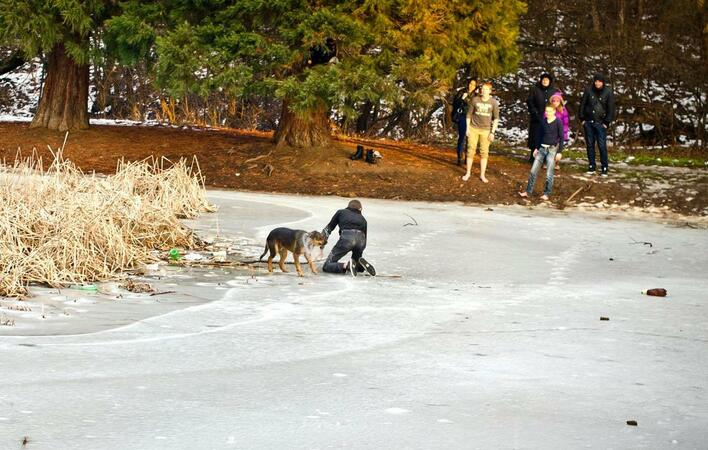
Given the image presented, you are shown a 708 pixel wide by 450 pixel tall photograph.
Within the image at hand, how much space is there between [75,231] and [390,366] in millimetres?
4677

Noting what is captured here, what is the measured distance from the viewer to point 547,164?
2127 cm

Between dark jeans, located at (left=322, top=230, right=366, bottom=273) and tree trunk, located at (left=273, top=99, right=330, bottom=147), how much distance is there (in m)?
12.6

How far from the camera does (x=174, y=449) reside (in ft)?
21.1

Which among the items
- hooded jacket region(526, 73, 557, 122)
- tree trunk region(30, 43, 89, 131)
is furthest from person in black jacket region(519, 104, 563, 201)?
tree trunk region(30, 43, 89, 131)

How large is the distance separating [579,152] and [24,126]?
13.0m

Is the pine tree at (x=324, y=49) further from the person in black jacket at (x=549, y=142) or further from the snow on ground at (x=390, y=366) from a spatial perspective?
the snow on ground at (x=390, y=366)

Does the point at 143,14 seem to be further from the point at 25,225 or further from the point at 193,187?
the point at 25,225

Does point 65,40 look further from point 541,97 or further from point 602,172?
point 602,172

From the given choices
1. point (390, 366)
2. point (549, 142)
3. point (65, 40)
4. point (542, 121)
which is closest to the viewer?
point (390, 366)

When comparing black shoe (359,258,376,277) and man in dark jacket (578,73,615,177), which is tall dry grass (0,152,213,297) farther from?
man in dark jacket (578,73,615,177)

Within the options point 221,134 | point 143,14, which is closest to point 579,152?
point 221,134

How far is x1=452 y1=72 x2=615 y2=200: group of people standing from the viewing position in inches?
829

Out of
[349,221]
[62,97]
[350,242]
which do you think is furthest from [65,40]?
[350,242]

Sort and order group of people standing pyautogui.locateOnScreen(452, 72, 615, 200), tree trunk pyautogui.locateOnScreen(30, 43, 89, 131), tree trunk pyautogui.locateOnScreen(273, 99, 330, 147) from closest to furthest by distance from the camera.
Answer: group of people standing pyautogui.locateOnScreen(452, 72, 615, 200) < tree trunk pyautogui.locateOnScreen(273, 99, 330, 147) < tree trunk pyautogui.locateOnScreen(30, 43, 89, 131)
